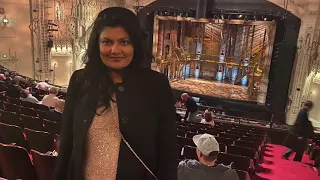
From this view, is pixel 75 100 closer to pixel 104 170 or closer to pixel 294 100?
pixel 104 170

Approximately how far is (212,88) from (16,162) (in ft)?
47.9

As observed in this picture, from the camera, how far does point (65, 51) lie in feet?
53.3

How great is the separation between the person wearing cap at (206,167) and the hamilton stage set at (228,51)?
25.0 ft

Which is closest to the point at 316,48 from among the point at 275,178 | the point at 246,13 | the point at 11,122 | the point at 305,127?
the point at 246,13

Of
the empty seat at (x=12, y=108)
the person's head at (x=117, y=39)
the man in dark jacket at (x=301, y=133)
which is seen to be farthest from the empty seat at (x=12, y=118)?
the man in dark jacket at (x=301, y=133)

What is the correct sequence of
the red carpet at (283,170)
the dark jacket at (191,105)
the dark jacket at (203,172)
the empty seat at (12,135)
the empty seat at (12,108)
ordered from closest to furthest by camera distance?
the dark jacket at (203,172) → the empty seat at (12,135) → the red carpet at (283,170) → the empty seat at (12,108) → the dark jacket at (191,105)

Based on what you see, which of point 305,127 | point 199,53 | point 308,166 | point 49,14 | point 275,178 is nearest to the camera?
point 275,178

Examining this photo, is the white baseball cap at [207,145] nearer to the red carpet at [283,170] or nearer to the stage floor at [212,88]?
the red carpet at [283,170]

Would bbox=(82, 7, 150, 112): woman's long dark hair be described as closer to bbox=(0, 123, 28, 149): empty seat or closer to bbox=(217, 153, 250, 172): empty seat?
bbox=(0, 123, 28, 149): empty seat

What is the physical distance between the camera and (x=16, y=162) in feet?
9.40

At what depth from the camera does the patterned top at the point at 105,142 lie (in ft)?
4.62

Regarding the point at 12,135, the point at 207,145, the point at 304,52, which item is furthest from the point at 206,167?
the point at 304,52

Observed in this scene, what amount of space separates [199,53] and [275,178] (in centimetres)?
1422

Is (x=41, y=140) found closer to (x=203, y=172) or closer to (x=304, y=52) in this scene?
(x=203, y=172)
